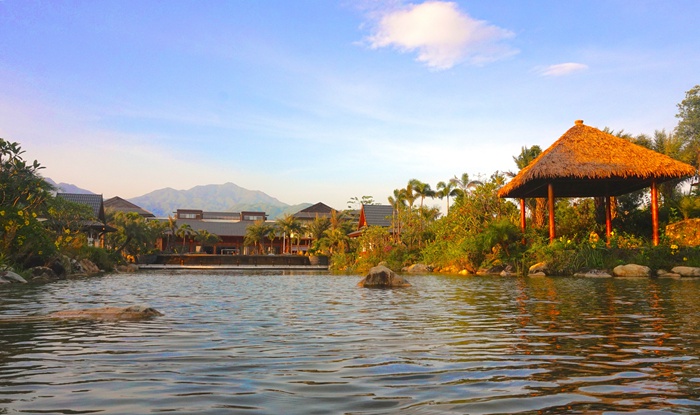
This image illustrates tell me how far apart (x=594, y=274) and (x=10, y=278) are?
58.9 feet

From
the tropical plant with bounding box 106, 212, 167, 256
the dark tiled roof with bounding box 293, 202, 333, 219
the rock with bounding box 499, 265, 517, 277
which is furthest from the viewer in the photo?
the dark tiled roof with bounding box 293, 202, 333, 219

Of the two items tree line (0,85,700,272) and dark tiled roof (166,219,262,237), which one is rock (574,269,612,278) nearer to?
tree line (0,85,700,272)

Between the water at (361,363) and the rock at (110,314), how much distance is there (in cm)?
23

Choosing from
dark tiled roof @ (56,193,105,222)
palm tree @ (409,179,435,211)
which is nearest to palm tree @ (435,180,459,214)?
palm tree @ (409,179,435,211)

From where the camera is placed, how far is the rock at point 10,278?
16375 mm

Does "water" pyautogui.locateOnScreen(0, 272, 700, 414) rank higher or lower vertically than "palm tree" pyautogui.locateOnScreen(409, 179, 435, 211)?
lower

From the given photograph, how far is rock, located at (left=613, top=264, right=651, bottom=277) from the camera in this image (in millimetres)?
18500

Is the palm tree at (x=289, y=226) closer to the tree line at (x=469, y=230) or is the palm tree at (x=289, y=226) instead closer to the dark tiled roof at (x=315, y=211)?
the dark tiled roof at (x=315, y=211)

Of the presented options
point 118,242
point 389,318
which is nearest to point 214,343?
point 389,318

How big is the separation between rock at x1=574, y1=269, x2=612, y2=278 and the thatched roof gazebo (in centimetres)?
256

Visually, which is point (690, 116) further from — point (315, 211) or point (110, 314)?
point (110, 314)

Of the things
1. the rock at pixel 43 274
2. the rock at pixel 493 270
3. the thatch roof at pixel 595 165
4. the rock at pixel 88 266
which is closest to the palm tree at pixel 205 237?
the rock at pixel 88 266

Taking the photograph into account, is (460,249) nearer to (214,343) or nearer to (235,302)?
(235,302)

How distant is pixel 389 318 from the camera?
7680 millimetres
